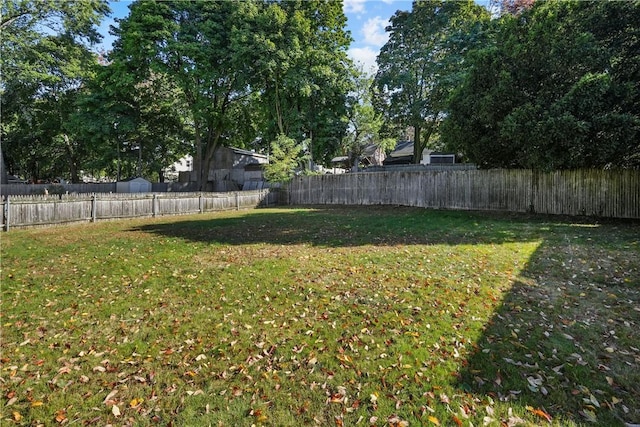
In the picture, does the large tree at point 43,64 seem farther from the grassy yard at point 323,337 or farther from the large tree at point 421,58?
the large tree at point 421,58

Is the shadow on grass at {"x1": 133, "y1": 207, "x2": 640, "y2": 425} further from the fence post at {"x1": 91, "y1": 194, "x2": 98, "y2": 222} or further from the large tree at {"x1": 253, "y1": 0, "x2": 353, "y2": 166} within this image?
the large tree at {"x1": 253, "y1": 0, "x2": 353, "y2": 166}

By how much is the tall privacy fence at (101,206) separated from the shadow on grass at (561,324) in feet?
16.4

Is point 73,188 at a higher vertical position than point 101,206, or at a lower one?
higher

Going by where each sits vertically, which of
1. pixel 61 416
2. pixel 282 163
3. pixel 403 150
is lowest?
pixel 61 416

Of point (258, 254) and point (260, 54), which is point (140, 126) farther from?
point (258, 254)

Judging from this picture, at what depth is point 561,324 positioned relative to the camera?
155 inches

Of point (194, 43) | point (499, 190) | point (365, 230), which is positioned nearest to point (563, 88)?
point (499, 190)

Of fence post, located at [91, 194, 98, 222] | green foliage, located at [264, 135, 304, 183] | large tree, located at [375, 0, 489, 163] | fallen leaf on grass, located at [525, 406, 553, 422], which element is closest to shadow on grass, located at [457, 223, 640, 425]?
fallen leaf on grass, located at [525, 406, 553, 422]

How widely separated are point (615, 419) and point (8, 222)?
A: 13696mm

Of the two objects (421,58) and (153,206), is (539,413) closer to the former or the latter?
(153,206)

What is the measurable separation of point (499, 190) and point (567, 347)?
11.7 m

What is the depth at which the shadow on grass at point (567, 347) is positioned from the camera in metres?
2.68

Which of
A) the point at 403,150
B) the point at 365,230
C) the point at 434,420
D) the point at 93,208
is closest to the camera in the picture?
the point at 434,420

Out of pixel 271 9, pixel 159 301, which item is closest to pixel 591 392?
pixel 159 301
